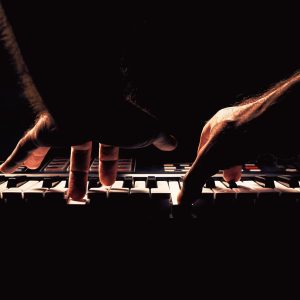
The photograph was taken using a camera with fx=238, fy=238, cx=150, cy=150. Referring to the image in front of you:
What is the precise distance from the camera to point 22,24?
26.3 inches

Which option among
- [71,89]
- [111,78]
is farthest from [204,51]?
[71,89]

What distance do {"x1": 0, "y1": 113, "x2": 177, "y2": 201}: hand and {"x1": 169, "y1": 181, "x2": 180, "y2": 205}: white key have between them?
161mm

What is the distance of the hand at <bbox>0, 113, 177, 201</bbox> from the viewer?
80 centimetres

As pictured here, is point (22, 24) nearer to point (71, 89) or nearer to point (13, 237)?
point (71, 89)

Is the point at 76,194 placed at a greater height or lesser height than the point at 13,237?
greater

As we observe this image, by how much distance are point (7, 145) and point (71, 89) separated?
0.78m

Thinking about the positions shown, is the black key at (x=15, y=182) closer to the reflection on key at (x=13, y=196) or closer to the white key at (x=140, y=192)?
the reflection on key at (x=13, y=196)

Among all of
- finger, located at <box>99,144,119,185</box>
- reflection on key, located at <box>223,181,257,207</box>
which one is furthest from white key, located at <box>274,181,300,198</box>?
finger, located at <box>99,144,119,185</box>

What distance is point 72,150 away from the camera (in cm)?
93

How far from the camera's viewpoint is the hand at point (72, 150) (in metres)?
0.80

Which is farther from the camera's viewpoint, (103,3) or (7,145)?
(7,145)

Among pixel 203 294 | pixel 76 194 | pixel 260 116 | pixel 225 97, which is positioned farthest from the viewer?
pixel 225 97

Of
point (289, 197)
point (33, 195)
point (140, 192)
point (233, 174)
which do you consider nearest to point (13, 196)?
point (33, 195)

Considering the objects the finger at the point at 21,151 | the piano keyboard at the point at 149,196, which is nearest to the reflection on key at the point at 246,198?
the piano keyboard at the point at 149,196
